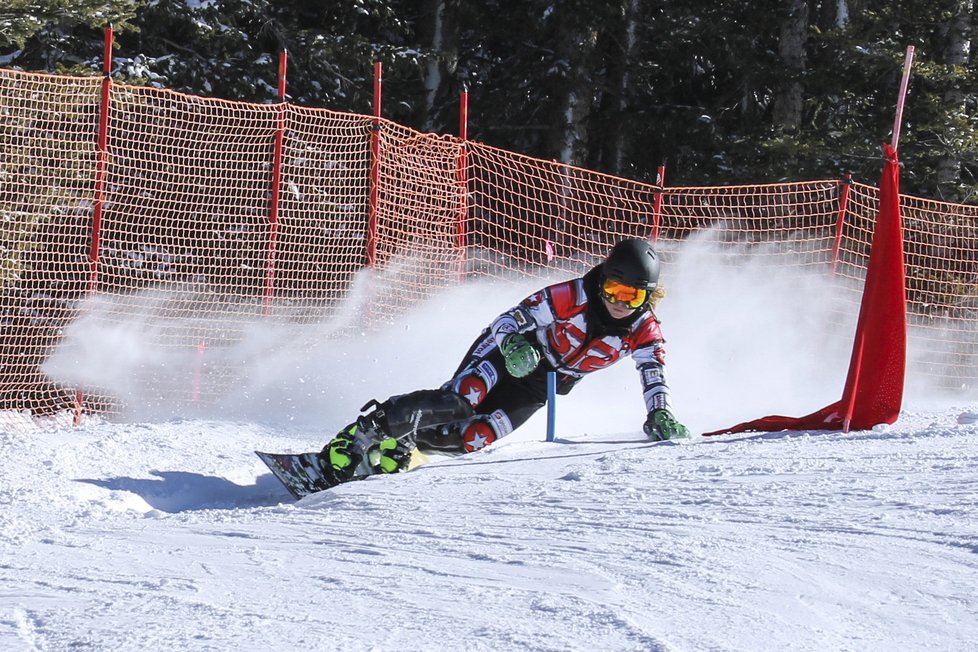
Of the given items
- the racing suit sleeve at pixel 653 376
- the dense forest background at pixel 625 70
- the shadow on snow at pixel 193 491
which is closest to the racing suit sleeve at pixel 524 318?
the racing suit sleeve at pixel 653 376

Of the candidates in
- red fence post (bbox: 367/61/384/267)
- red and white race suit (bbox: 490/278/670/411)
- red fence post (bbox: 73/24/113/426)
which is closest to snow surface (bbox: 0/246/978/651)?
red and white race suit (bbox: 490/278/670/411)

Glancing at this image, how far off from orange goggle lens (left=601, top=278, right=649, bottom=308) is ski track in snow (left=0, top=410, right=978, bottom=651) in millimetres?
800

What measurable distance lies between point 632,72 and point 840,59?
11.9 feet

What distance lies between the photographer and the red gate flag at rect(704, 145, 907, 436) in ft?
22.3

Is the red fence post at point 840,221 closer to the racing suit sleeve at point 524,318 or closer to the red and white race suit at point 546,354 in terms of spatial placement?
the red and white race suit at point 546,354

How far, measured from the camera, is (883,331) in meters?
6.81

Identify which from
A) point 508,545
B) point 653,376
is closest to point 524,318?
point 653,376

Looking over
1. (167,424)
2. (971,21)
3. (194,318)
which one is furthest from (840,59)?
(167,424)

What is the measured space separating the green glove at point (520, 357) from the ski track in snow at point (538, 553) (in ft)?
1.52

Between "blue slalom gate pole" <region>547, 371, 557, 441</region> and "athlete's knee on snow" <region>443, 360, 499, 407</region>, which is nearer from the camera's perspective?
"athlete's knee on snow" <region>443, 360, 499, 407</region>

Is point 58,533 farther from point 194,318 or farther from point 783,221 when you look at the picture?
point 783,221

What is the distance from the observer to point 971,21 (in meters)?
14.8

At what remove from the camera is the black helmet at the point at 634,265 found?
672cm

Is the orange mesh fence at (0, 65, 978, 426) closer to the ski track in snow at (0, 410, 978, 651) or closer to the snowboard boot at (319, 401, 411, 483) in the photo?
the ski track in snow at (0, 410, 978, 651)
